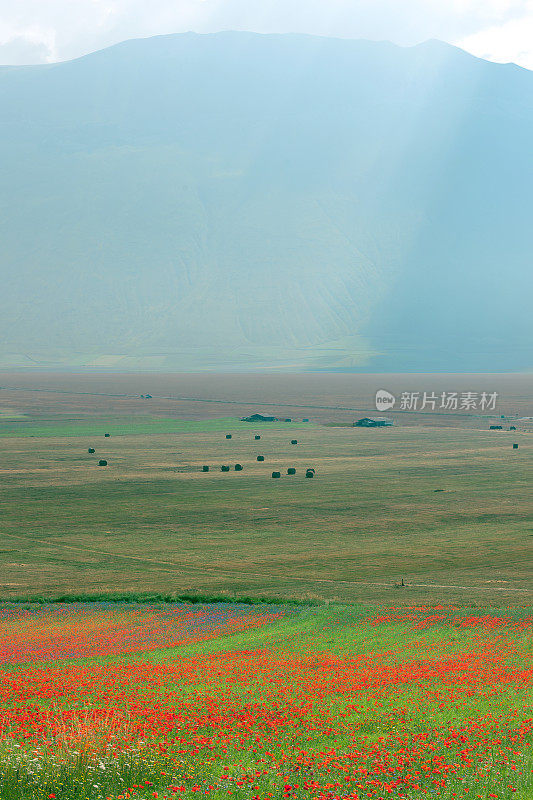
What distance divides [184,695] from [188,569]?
114 ft

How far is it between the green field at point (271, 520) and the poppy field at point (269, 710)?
12.9 meters

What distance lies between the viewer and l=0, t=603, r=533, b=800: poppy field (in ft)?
52.9

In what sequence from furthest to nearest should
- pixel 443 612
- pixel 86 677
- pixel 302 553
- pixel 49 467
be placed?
pixel 49 467 < pixel 302 553 < pixel 443 612 < pixel 86 677

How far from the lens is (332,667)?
28484 mm

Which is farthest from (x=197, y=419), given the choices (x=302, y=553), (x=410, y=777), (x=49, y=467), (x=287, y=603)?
(x=410, y=777)

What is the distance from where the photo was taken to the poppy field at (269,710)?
16125 mm

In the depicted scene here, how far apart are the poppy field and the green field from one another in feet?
42.2

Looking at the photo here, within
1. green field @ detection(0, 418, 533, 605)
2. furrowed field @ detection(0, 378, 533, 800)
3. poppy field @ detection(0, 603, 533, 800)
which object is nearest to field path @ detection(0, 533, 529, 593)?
green field @ detection(0, 418, 533, 605)

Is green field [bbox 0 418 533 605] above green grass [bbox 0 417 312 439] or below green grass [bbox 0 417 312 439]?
below

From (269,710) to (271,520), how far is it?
56.9 meters

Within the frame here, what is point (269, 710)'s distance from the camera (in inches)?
850

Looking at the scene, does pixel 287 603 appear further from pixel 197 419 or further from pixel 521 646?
pixel 197 419

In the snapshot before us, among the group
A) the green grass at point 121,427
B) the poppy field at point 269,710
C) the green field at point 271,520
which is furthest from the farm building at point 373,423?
the poppy field at point 269,710

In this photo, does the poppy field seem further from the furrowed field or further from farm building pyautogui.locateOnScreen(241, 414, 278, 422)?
farm building pyautogui.locateOnScreen(241, 414, 278, 422)
